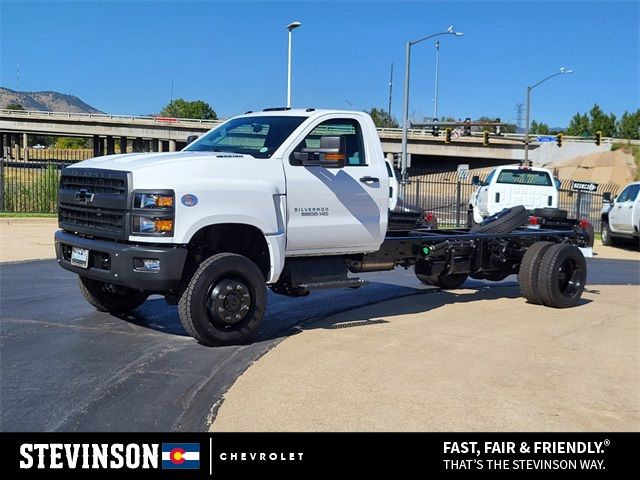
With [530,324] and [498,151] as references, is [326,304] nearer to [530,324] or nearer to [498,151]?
[530,324]

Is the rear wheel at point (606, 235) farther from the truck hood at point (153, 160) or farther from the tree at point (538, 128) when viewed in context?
the tree at point (538, 128)

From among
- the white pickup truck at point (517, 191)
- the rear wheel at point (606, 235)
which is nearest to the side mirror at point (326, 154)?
the white pickup truck at point (517, 191)

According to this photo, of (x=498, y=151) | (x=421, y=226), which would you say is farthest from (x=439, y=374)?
(x=498, y=151)

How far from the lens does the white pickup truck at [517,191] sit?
61.8 ft

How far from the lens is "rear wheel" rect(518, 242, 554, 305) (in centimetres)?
988

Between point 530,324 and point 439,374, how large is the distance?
2.83 metres

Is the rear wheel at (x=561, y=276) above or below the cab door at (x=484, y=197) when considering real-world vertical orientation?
below

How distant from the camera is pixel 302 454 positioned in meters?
4.52

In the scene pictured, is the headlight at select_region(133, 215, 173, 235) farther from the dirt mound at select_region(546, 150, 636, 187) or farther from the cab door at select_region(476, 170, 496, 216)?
the dirt mound at select_region(546, 150, 636, 187)

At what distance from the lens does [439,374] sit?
638 cm

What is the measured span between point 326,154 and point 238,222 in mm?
1264

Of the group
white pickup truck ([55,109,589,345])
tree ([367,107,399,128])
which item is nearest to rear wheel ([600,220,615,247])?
white pickup truck ([55,109,589,345])

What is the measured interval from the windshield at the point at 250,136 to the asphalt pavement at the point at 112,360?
194 cm

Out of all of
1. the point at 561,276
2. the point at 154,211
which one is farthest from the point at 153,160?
the point at 561,276
